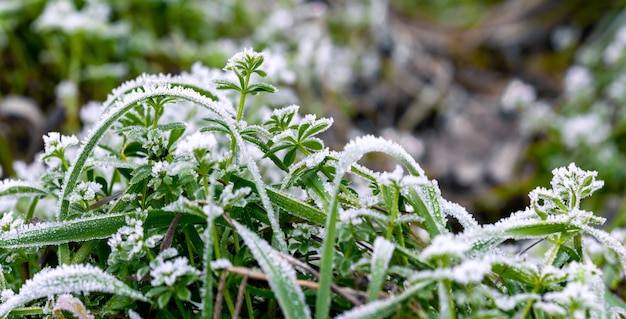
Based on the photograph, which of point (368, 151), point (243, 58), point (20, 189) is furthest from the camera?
point (20, 189)

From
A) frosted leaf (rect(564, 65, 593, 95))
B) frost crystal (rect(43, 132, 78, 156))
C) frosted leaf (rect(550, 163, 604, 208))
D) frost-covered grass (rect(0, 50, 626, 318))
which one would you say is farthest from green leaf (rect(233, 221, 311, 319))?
frosted leaf (rect(564, 65, 593, 95))

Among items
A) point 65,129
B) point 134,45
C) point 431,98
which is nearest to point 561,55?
point 431,98

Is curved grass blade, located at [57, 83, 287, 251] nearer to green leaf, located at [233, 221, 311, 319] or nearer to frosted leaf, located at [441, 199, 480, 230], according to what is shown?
green leaf, located at [233, 221, 311, 319]

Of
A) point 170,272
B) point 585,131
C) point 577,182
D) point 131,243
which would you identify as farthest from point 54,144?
point 585,131

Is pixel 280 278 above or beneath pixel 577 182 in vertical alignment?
beneath

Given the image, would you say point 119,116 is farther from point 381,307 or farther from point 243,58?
point 381,307

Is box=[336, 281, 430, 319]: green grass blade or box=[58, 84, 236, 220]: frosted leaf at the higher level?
box=[58, 84, 236, 220]: frosted leaf

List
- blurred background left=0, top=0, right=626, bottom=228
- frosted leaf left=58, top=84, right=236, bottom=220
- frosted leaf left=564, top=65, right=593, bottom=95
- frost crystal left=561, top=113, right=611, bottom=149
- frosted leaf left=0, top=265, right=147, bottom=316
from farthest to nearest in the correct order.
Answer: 1. frosted leaf left=564, top=65, right=593, bottom=95
2. frost crystal left=561, top=113, right=611, bottom=149
3. blurred background left=0, top=0, right=626, bottom=228
4. frosted leaf left=58, top=84, right=236, bottom=220
5. frosted leaf left=0, top=265, right=147, bottom=316
